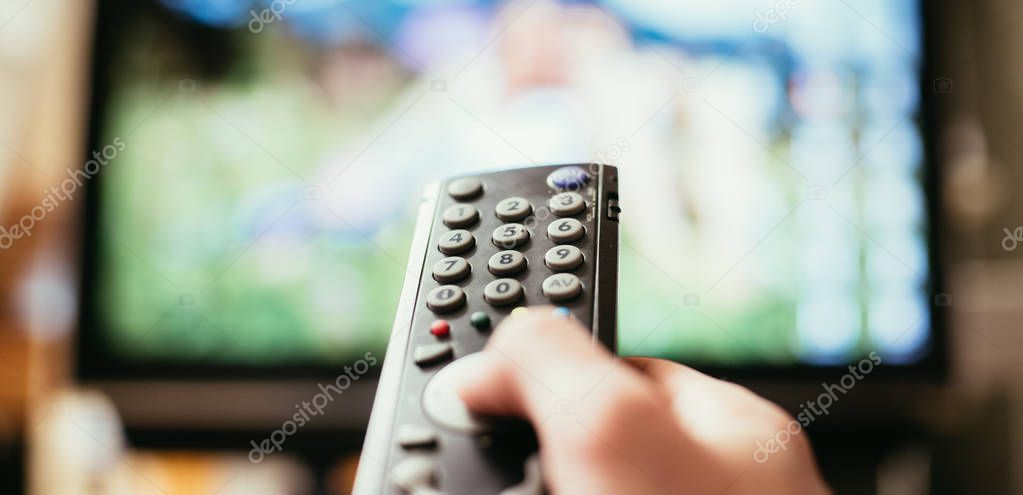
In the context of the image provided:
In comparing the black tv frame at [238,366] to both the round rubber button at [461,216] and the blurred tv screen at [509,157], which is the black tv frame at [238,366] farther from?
the round rubber button at [461,216]

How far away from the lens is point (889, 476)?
2.56ft

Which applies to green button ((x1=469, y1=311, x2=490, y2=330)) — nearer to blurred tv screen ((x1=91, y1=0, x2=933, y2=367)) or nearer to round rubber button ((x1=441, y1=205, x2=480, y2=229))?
round rubber button ((x1=441, y1=205, x2=480, y2=229))

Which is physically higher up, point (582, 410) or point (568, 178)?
point (568, 178)

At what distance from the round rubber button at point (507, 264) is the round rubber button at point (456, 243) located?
0.07 ft

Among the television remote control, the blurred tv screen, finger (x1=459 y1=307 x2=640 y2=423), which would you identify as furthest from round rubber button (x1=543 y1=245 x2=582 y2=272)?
the blurred tv screen

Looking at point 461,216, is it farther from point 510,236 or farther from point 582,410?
point 582,410

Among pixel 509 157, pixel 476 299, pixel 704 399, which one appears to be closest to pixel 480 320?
pixel 476 299

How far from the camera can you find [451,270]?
420 millimetres

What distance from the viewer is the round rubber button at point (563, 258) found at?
410mm

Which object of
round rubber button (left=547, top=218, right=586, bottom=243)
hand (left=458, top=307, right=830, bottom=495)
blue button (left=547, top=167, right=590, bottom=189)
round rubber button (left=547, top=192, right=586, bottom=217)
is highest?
blue button (left=547, top=167, right=590, bottom=189)

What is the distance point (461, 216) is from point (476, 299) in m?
0.06

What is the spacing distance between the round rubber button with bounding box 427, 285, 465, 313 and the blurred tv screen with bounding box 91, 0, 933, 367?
0.41m

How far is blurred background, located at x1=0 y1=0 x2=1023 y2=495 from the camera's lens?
2.58 ft

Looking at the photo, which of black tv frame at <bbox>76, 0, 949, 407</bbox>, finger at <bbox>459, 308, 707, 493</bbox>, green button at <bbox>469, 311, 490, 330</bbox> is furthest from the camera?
black tv frame at <bbox>76, 0, 949, 407</bbox>
